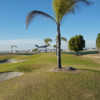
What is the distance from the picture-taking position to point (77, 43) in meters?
44.9

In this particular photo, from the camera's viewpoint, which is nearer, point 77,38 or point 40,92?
Result: point 40,92

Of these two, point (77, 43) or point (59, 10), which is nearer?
point (59, 10)

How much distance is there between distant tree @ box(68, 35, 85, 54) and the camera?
44875 millimetres

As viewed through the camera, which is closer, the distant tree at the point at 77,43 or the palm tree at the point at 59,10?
the palm tree at the point at 59,10

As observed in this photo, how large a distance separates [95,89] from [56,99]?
280cm

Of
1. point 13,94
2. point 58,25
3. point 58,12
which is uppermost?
point 58,12

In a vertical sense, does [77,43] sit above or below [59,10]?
below

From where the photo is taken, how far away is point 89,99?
5.24 m

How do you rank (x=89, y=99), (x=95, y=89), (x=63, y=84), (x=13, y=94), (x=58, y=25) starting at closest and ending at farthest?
(x=89, y=99) → (x=13, y=94) → (x=95, y=89) → (x=63, y=84) → (x=58, y=25)

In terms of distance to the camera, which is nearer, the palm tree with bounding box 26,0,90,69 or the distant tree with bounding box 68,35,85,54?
the palm tree with bounding box 26,0,90,69

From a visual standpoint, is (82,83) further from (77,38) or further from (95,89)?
(77,38)

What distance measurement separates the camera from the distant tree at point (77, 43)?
44.9m

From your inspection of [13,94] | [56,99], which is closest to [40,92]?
[56,99]

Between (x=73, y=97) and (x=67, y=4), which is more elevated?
(x=67, y=4)
